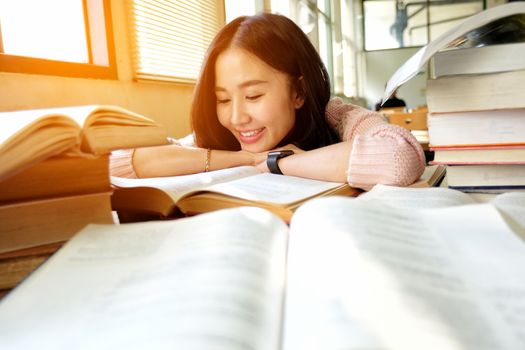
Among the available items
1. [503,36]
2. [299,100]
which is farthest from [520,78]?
[299,100]

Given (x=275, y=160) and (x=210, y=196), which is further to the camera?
(x=275, y=160)

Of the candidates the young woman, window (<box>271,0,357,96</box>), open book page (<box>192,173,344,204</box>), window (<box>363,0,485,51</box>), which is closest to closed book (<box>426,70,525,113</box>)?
the young woman

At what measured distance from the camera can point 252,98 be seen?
3.35 ft

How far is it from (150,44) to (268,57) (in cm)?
68

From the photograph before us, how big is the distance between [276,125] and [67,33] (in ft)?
2.84

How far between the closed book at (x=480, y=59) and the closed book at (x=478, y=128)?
0.07 meters

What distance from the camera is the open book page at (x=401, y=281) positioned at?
19cm

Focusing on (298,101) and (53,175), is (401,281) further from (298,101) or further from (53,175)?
(298,101)

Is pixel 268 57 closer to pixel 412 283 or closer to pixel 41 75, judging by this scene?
pixel 41 75

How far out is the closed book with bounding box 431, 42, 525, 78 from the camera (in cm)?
62

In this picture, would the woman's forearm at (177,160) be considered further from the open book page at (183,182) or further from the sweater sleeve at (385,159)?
the sweater sleeve at (385,159)

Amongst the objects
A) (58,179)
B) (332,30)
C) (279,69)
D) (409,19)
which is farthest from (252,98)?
(409,19)

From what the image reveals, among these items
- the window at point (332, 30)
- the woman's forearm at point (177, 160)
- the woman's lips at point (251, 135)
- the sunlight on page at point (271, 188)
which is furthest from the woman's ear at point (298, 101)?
the window at point (332, 30)

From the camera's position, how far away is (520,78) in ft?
2.05
